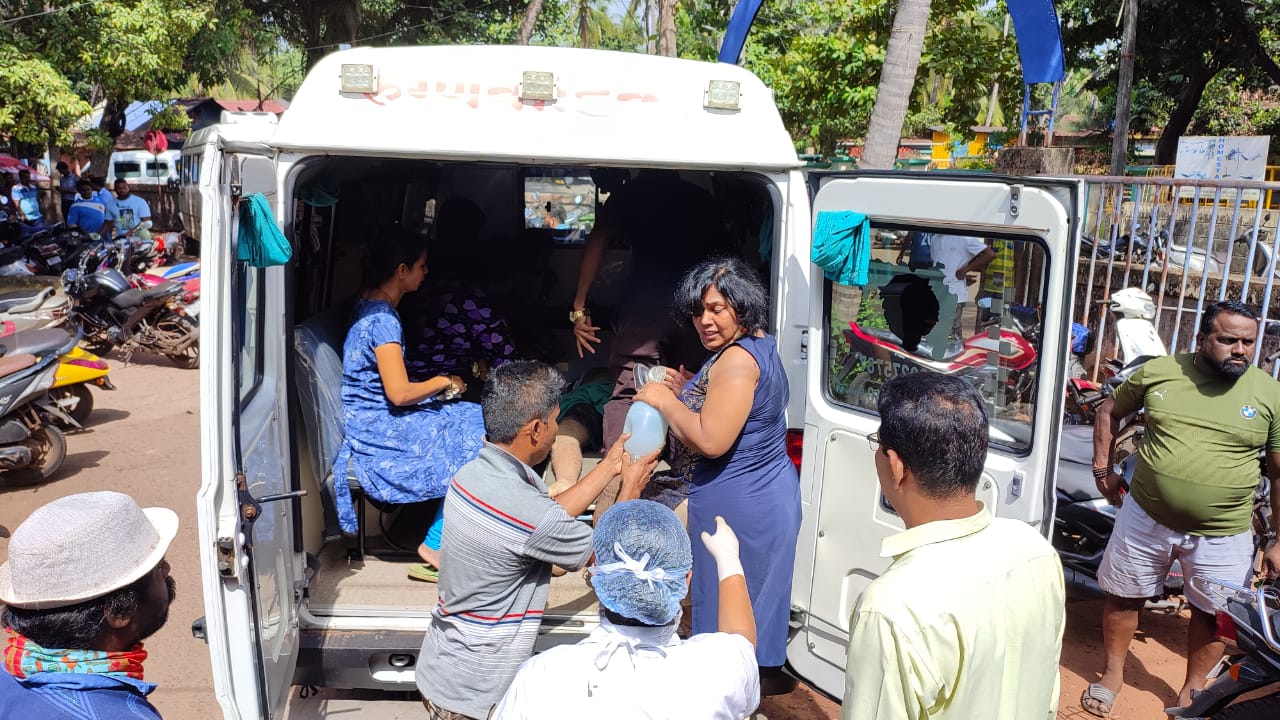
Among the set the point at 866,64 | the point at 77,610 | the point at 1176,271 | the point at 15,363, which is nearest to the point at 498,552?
the point at 77,610

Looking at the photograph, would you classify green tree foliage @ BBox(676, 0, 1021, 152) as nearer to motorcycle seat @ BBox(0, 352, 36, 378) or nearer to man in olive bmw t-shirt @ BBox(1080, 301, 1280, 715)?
man in olive bmw t-shirt @ BBox(1080, 301, 1280, 715)

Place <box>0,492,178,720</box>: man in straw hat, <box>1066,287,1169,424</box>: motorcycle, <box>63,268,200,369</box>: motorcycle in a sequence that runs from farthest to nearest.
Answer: <box>63,268,200,369</box>: motorcycle → <box>1066,287,1169,424</box>: motorcycle → <box>0,492,178,720</box>: man in straw hat

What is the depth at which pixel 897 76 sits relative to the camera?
669cm

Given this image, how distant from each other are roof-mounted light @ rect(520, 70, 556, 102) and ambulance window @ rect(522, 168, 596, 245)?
101 inches

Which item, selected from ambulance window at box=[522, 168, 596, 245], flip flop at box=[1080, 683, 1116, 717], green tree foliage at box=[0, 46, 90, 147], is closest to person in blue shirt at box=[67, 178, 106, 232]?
green tree foliage at box=[0, 46, 90, 147]

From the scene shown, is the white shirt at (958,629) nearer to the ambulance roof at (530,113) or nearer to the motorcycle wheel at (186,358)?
the ambulance roof at (530,113)

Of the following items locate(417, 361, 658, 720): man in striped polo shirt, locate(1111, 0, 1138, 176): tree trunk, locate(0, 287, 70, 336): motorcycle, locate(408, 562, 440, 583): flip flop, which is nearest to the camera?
locate(417, 361, 658, 720): man in striped polo shirt

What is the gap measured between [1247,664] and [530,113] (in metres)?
3.12

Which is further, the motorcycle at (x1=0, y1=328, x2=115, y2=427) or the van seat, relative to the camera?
the motorcycle at (x1=0, y1=328, x2=115, y2=427)

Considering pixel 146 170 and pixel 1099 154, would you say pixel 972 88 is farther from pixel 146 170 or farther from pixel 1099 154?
pixel 146 170

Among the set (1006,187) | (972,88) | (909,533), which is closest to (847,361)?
(1006,187)

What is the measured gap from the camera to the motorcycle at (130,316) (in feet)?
31.4

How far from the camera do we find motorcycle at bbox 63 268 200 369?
9578mm

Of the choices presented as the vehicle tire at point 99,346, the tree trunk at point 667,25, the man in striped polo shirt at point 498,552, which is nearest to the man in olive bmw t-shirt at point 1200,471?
the man in striped polo shirt at point 498,552
